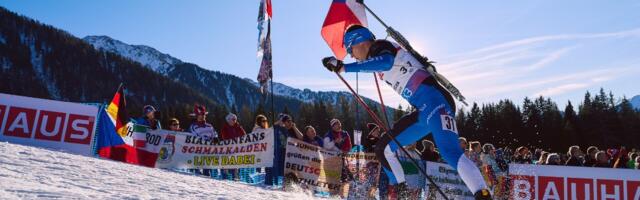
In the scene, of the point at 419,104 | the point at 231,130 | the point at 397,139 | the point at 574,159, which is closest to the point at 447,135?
the point at 419,104

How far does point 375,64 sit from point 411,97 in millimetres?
554

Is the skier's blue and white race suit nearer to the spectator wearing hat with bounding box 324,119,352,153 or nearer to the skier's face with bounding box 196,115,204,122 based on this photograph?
the spectator wearing hat with bounding box 324,119,352,153

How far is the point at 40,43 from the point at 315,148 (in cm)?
16269

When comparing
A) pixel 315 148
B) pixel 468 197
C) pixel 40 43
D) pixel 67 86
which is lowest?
pixel 468 197

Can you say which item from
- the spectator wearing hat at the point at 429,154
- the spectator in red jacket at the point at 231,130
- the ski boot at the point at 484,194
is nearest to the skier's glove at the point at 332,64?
the ski boot at the point at 484,194

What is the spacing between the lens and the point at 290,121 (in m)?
10.1

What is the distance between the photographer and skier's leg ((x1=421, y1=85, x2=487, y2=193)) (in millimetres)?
4660

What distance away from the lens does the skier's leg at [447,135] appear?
4.66 m

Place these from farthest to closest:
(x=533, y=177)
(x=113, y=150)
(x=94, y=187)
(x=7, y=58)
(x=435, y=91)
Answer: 1. (x=7, y=58)
2. (x=113, y=150)
3. (x=533, y=177)
4. (x=435, y=91)
5. (x=94, y=187)

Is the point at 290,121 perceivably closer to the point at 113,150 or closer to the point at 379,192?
the point at 379,192

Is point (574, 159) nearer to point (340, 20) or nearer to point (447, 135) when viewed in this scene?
point (340, 20)

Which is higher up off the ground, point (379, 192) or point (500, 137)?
point (500, 137)

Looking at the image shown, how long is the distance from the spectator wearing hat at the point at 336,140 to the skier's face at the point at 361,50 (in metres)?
4.78

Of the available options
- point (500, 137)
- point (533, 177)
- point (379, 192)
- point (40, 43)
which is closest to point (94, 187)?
point (379, 192)
